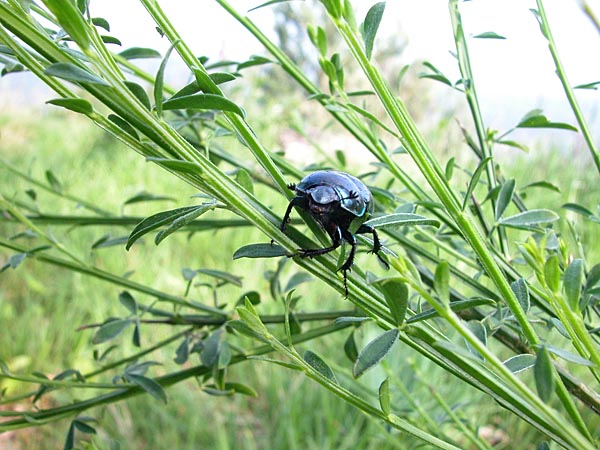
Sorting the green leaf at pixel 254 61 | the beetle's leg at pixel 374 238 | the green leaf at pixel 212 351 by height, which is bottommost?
the green leaf at pixel 212 351

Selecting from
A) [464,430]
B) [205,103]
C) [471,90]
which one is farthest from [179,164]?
[464,430]

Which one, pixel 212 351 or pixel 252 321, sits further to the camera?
pixel 212 351

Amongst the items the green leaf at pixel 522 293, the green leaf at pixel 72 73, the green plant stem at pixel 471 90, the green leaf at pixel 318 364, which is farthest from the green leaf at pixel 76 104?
the green plant stem at pixel 471 90

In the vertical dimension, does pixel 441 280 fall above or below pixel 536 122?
below

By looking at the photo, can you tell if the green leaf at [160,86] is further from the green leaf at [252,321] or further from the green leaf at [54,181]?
the green leaf at [54,181]

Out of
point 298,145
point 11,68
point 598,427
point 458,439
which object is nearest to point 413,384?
point 458,439

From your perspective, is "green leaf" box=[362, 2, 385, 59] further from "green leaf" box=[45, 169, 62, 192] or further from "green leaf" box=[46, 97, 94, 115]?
"green leaf" box=[45, 169, 62, 192]

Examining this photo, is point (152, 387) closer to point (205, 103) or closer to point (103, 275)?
point (103, 275)
